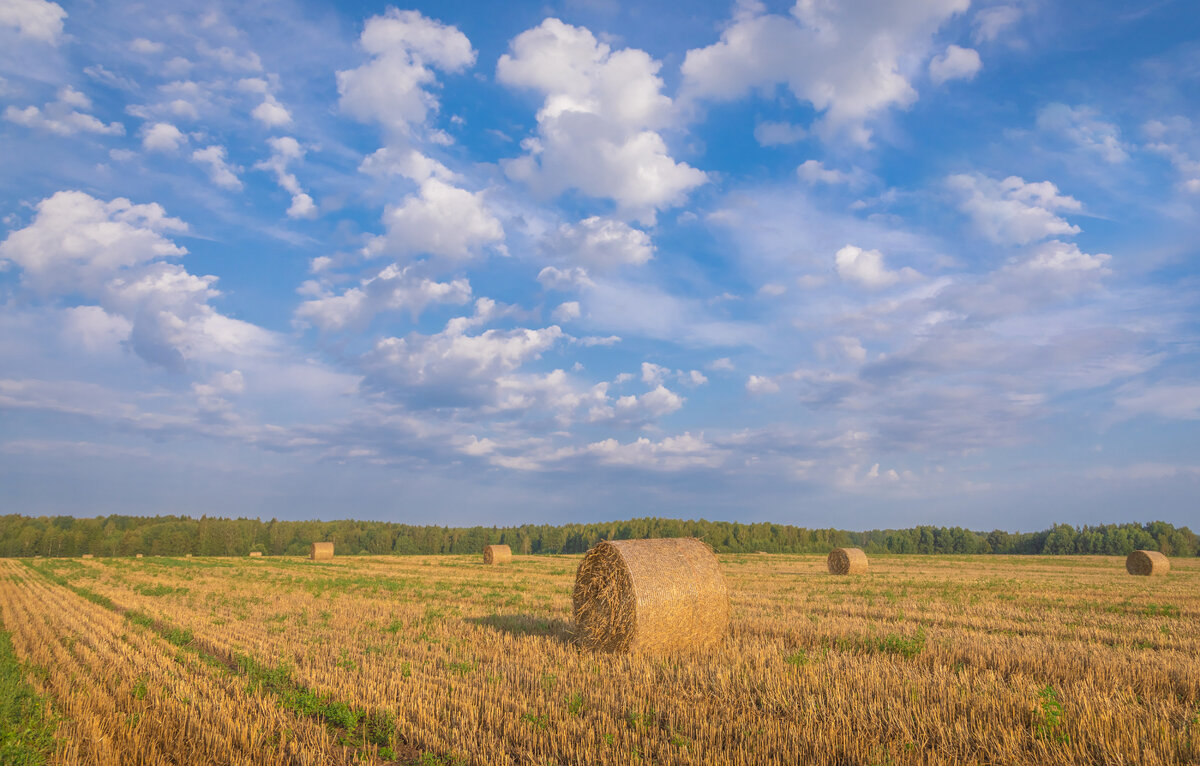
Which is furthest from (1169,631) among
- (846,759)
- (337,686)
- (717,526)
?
(717,526)

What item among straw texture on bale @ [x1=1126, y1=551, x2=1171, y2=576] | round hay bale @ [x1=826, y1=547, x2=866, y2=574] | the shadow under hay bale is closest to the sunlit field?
the shadow under hay bale

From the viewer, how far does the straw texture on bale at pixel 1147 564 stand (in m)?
33.8

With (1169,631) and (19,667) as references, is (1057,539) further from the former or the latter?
(19,667)

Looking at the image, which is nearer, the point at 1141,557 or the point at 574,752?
the point at 574,752

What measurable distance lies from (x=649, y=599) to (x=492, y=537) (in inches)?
4947

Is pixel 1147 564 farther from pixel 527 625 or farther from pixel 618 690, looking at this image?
pixel 618 690

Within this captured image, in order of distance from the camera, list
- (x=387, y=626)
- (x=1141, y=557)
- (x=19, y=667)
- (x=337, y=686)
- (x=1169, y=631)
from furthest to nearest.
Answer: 1. (x=1141, y=557)
2. (x=387, y=626)
3. (x=1169, y=631)
4. (x=19, y=667)
5. (x=337, y=686)

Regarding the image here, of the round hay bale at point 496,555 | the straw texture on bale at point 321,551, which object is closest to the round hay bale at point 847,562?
the round hay bale at point 496,555

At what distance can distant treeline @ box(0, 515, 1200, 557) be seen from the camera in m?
97.7

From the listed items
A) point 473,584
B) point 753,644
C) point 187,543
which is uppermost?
point 753,644

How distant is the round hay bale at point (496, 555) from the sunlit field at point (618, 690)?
30878mm

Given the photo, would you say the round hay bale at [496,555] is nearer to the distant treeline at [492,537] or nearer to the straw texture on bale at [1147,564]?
the straw texture on bale at [1147,564]

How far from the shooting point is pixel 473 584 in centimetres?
2703

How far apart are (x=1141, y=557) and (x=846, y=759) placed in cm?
4061
